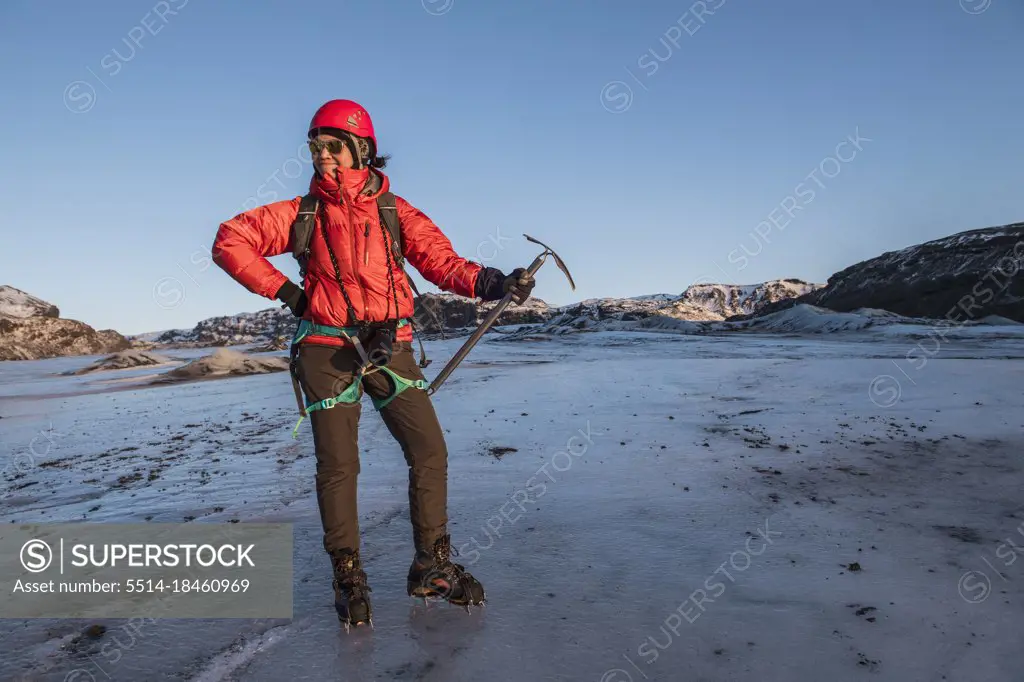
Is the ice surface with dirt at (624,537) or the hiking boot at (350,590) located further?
the hiking boot at (350,590)

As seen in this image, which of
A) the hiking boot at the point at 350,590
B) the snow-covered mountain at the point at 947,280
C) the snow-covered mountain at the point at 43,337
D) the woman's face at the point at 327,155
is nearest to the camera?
the hiking boot at the point at 350,590

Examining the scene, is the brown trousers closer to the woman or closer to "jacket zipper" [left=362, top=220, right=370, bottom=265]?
the woman

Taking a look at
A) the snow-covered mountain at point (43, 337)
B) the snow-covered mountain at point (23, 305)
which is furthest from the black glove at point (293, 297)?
the snow-covered mountain at point (23, 305)

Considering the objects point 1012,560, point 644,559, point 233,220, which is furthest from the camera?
point 644,559

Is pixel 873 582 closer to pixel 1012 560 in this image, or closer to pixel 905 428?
pixel 1012 560

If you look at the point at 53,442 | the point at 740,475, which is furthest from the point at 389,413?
the point at 53,442

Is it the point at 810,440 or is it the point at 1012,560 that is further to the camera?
the point at 810,440

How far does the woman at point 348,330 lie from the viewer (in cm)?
279

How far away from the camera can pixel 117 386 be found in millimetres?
15469

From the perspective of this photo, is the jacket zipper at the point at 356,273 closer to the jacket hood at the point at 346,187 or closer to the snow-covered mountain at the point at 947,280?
the jacket hood at the point at 346,187

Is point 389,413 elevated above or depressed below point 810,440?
above

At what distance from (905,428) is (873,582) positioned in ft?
14.3

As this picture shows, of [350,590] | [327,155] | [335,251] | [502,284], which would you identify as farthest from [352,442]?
[327,155]

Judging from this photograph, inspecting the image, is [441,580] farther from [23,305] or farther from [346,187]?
[23,305]
